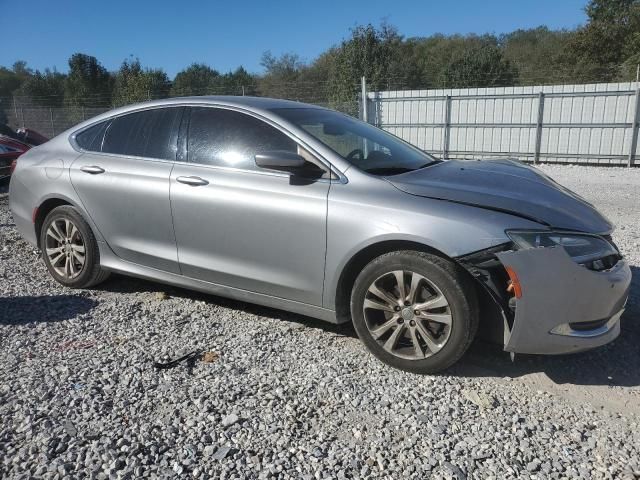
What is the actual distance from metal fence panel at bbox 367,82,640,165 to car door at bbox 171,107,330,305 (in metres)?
14.2

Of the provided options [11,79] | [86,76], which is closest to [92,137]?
[86,76]

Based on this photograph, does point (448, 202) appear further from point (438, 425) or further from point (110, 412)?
point (110, 412)

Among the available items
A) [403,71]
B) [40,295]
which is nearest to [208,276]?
[40,295]

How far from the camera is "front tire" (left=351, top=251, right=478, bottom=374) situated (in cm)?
296

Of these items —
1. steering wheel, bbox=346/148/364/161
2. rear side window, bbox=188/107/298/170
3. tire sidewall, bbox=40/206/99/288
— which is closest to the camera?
steering wheel, bbox=346/148/364/161

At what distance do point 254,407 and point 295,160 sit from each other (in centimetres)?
149

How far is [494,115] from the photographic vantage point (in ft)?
54.0

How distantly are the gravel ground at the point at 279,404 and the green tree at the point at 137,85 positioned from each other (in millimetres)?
21391

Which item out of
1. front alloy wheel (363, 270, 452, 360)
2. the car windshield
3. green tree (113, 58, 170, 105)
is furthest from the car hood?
green tree (113, 58, 170, 105)

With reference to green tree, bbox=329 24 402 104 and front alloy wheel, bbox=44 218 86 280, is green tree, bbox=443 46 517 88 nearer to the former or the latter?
green tree, bbox=329 24 402 104

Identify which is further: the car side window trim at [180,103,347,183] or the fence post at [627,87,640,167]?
the fence post at [627,87,640,167]

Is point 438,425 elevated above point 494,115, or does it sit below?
below

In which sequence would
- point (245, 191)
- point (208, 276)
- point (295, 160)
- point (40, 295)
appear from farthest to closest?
point (40, 295) → point (208, 276) → point (245, 191) → point (295, 160)

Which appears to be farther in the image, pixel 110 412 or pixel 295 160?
pixel 295 160
